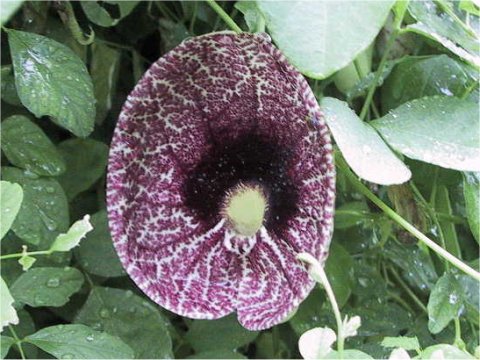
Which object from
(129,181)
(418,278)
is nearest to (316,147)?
(129,181)

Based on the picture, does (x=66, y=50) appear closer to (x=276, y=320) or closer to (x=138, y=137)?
(x=138, y=137)

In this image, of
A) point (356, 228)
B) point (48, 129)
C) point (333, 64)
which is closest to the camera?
point (333, 64)

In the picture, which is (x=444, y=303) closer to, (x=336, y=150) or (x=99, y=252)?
(x=336, y=150)

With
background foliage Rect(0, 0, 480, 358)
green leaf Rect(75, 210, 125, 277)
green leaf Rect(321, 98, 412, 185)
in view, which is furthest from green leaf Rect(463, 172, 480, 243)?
green leaf Rect(75, 210, 125, 277)

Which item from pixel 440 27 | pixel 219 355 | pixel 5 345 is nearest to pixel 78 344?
pixel 5 345

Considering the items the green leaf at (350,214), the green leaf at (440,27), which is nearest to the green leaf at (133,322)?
the green leaf at (350,214)

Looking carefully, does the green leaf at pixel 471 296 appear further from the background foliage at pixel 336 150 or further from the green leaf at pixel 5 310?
the green leaf at pixel 5 310

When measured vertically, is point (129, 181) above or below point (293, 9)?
below

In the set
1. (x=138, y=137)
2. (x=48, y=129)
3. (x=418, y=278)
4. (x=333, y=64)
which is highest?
(x=333, y=64)
